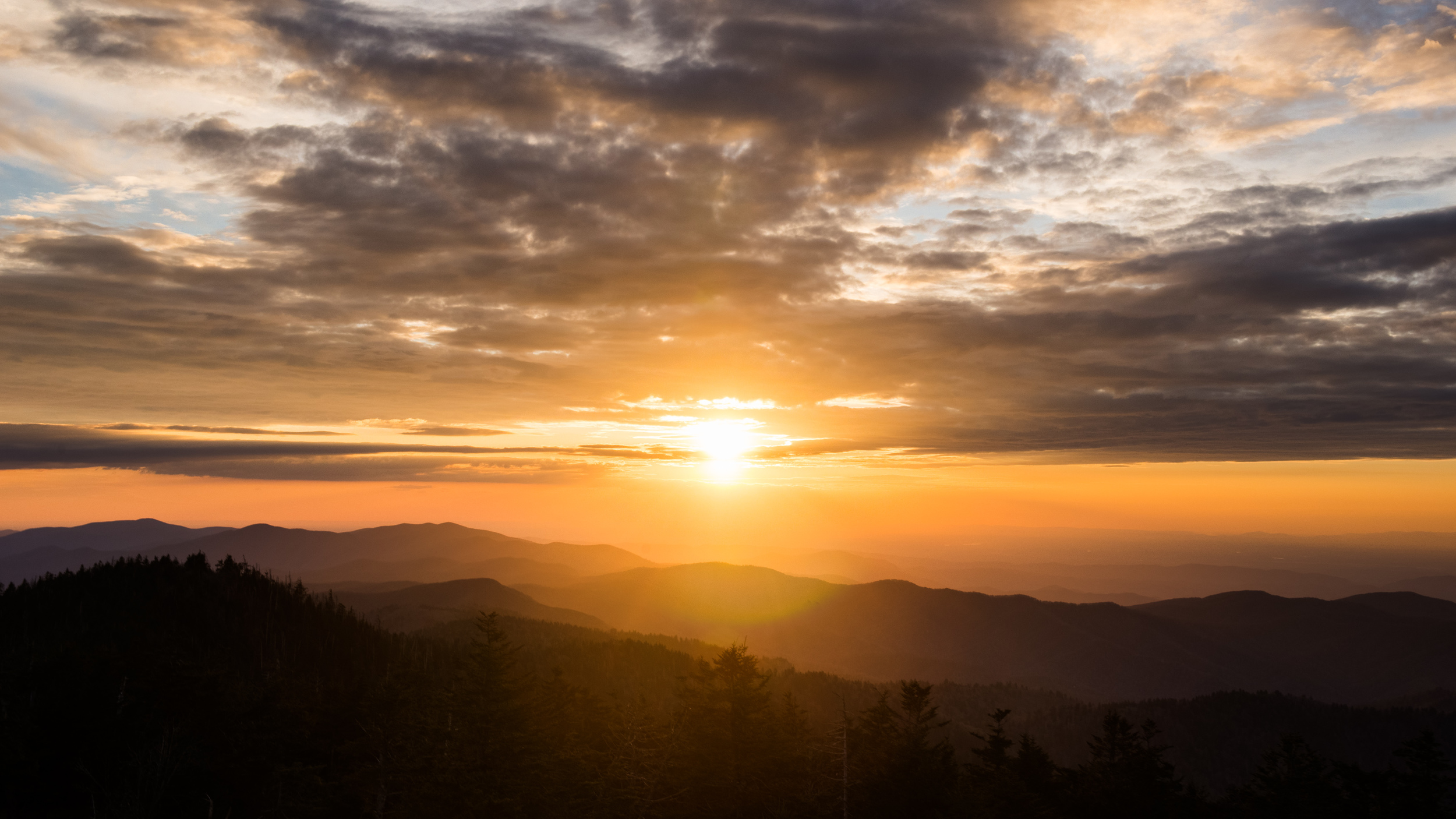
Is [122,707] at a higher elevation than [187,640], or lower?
higher

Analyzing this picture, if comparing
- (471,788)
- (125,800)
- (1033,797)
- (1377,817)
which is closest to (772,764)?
(1033,797)

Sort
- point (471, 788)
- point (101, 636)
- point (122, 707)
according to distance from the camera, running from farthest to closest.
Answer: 1. point (101, 636)
2. point (122, 707)
3. point (471, 788)

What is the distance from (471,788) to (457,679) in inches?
293

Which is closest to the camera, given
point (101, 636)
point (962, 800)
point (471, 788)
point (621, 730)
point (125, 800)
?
point (471, 788)

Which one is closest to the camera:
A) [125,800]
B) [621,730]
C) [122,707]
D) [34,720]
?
[125,800]

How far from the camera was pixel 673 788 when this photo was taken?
47.9m

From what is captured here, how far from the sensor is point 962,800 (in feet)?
146

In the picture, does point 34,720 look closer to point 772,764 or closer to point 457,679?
point 457,679

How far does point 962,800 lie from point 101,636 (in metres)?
183

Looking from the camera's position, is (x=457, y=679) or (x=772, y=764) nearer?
(x=457, y=679)

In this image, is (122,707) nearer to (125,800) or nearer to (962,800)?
(125,800)

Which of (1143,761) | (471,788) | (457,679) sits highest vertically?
(457,679)

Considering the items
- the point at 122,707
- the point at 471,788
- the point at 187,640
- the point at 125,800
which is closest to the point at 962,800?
the point at 471,788

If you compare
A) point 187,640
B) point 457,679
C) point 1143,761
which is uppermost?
point 457,679
